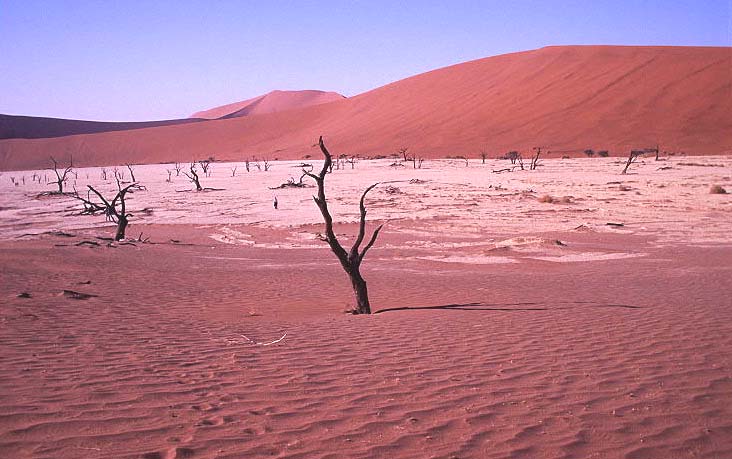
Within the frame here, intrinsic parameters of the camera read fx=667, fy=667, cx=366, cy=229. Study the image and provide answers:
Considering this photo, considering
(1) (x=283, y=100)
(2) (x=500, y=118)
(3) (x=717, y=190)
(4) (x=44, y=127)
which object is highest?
(1) (x=283, y=100)

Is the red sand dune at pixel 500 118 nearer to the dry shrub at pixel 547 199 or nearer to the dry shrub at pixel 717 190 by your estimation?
the dry shrub at pixel 717 190

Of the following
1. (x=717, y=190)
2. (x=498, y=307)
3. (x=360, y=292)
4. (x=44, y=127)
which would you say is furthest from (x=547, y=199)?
(x=44, y=127)

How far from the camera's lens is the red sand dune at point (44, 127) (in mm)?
94812

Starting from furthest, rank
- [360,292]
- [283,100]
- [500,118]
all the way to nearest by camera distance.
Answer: [283,100]
[500,118]
[360,292]

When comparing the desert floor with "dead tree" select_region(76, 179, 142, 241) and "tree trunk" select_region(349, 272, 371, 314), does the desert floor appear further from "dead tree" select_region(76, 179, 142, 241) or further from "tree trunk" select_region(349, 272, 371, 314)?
"dead tree" select_region(76, 179, 142, 241)

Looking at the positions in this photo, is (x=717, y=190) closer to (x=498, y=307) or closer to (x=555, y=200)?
(x=555, y=200)

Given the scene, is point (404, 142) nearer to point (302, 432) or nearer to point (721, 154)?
point (721, 154)

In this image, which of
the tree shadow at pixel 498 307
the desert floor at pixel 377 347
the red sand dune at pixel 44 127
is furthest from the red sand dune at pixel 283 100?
the tree shadow at pixel 498 307

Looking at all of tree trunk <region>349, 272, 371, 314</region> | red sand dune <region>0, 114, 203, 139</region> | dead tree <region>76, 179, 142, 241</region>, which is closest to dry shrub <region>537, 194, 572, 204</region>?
dead tree <region>76, 179, 142, 241</region>

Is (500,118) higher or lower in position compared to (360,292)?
higher

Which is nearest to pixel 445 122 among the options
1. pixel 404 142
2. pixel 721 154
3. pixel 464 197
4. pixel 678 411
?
pixel 404 142

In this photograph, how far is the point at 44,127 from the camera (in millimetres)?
99375

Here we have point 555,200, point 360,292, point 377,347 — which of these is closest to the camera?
point 377,347

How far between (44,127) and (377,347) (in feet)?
348
